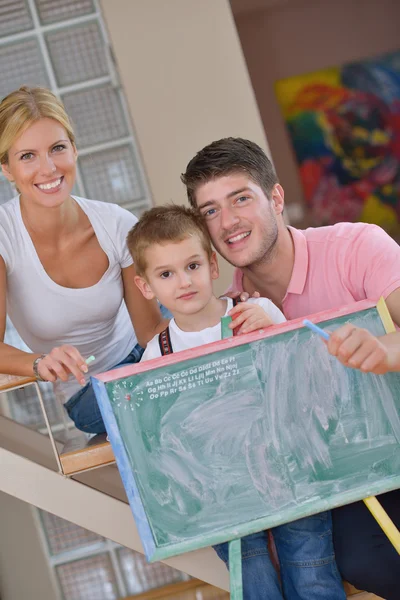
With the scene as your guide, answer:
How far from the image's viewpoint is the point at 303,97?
17.9 ft

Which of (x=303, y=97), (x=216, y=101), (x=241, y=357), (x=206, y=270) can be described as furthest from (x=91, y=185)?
(x=303, y=97)

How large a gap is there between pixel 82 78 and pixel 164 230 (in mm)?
1813

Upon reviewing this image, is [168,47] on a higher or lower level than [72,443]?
higher

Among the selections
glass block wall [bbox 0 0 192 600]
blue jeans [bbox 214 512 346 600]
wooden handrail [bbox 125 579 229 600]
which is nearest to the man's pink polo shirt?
blue jeans [bbox 214 512 346 600]

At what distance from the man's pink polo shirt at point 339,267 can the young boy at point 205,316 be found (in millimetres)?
162

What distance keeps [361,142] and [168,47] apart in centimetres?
257

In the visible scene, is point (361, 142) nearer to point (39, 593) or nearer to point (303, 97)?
point (303, 97)

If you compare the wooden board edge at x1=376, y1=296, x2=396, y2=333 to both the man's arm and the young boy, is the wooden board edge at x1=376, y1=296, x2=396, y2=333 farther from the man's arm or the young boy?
the young boy

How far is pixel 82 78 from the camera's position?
338 cm

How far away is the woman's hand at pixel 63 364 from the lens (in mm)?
1622

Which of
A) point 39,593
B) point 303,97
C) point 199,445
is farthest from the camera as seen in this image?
point 303,97

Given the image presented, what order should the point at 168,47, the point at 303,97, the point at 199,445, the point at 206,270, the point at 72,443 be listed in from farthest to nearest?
the point at 303,97
the point at 168,47
the point at 72,443
the point at 206,270
the point at 199,445

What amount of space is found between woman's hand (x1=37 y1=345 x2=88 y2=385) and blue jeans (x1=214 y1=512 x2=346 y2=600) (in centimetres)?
55

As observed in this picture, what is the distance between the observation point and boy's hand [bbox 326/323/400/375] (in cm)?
146
